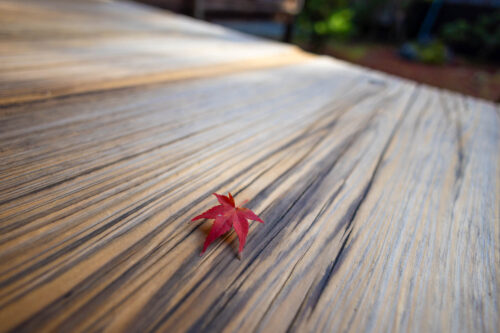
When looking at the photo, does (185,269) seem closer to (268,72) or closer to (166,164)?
(166,164)

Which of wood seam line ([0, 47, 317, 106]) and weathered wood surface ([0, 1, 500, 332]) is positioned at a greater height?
wood seam line ([0, 47, 317, 106])

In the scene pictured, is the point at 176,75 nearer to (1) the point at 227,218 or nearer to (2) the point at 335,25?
(1) the point at 227,218

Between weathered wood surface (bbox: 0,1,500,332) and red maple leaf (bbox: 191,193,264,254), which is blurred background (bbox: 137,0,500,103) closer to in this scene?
weathered wood surface (bbox: 0,1,500,332)

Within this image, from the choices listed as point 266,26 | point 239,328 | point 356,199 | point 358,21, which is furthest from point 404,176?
point 358,21

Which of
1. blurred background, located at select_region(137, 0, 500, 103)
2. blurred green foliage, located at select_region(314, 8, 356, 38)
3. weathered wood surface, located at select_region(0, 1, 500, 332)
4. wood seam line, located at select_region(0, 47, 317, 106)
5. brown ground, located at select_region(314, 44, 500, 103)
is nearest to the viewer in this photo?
weathered wood surface, located at select_region(0, 1, 500, 332)

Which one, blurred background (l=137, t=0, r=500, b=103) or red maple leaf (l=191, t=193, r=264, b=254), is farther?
blurred background (l=137, t=0, r=500, b=103)

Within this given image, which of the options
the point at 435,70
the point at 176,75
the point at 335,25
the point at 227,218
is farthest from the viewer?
the point at 435,70

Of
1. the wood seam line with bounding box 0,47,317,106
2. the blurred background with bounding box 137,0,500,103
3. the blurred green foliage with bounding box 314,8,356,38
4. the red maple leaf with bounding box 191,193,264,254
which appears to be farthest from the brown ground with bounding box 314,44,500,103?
the red maple leaf with bounding box 191,193,264,254

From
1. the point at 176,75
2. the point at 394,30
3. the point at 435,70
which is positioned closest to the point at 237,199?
the point at 176,75
